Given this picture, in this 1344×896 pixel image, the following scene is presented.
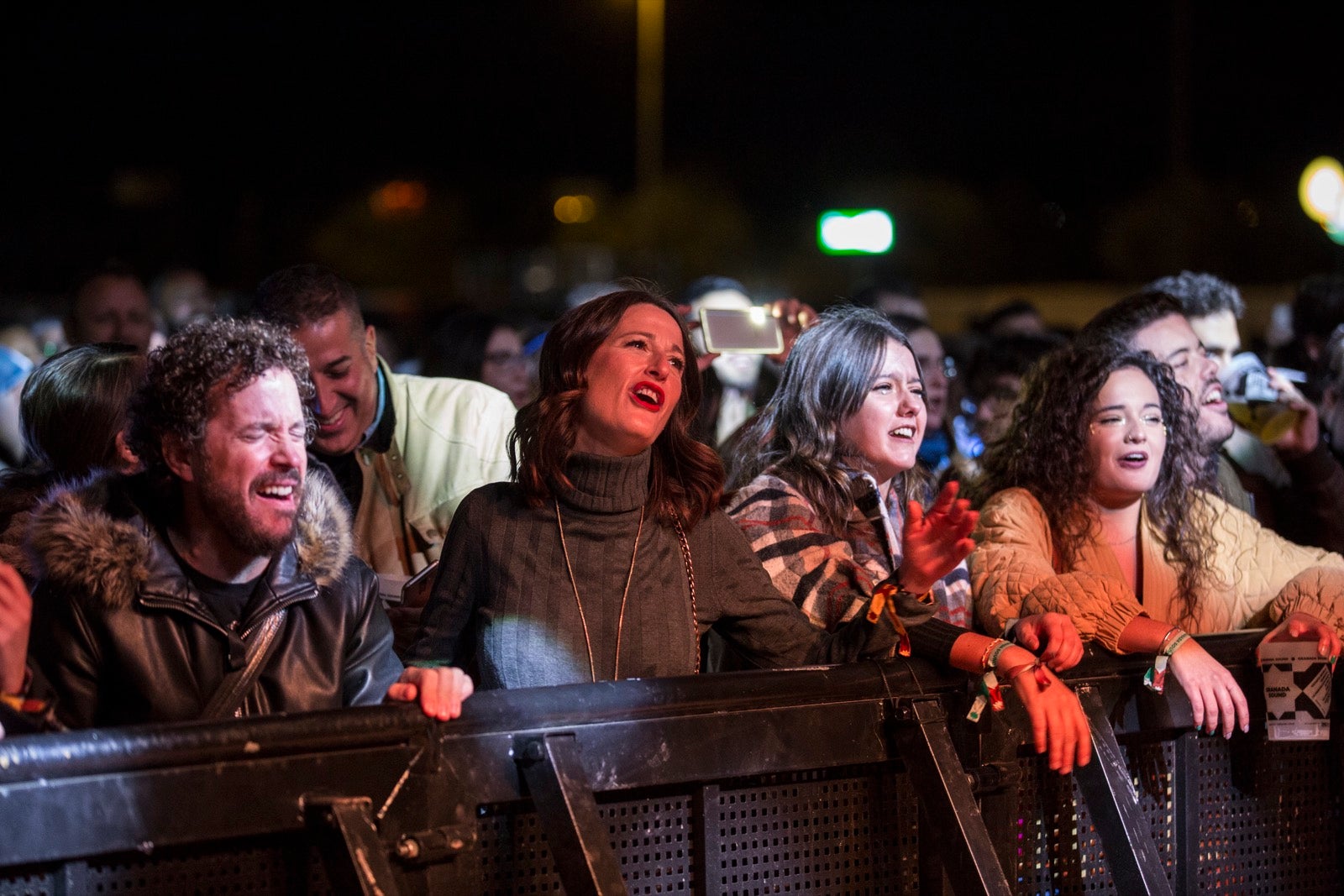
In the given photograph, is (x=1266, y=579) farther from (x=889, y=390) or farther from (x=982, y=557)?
(x=889, y=390)

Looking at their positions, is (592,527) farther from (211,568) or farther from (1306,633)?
(1306,633)

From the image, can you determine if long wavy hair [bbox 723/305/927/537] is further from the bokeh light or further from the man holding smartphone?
the bokeh light

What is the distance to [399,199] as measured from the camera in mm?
46656

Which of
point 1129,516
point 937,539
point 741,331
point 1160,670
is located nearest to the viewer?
point 937,539

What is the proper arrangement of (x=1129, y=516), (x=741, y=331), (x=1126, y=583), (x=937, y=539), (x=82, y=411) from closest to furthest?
(x=937, y=539), (x=82, y=411), (x=1126, y=583), (x=1129, y=516), (x=741, y=331)

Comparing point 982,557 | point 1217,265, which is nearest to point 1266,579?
point 982,557

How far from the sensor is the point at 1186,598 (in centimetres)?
414

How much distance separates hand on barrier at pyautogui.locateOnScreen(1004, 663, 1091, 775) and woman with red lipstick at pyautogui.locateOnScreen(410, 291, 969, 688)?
326mm

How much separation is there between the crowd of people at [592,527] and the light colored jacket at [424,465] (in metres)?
0.01

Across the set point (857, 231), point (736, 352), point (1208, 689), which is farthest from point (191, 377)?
point (857, 231)

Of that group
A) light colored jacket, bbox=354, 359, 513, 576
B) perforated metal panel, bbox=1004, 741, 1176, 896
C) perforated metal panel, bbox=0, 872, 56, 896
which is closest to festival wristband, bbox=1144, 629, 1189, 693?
perforated metal panel, bbox=1004, 741, 1176, 896

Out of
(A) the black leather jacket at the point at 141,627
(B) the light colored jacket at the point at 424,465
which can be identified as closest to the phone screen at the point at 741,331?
(B) the light colored jacket at the point at 424,465

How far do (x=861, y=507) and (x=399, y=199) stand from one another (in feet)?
146

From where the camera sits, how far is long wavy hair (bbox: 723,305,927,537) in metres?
3.99
